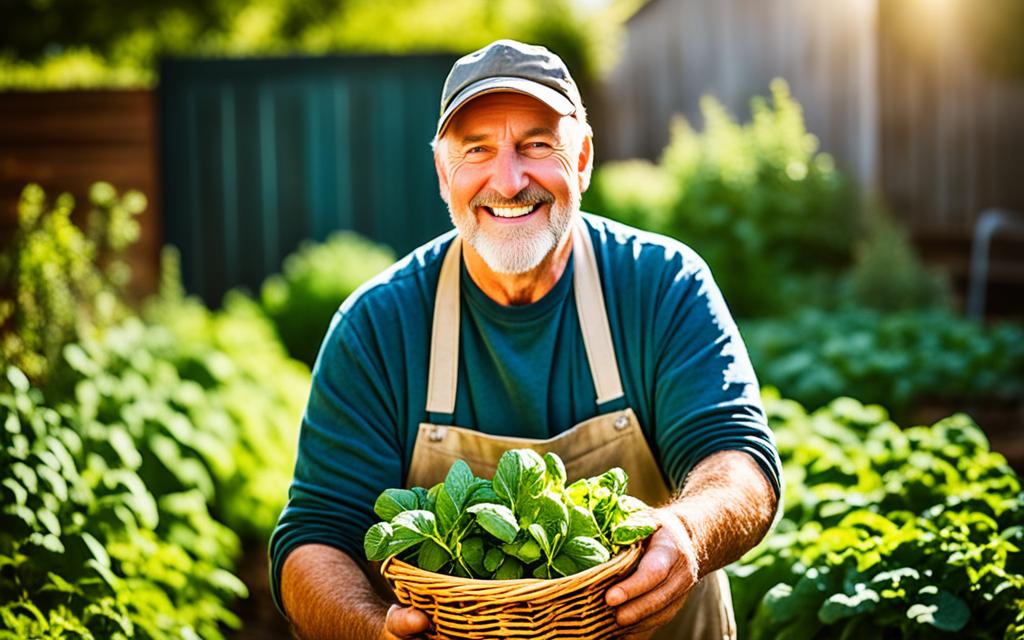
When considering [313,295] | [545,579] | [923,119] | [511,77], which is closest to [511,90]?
[511,77]

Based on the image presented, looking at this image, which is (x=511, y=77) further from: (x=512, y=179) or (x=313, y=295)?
(x=313, y=295)

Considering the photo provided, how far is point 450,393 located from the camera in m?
2.54

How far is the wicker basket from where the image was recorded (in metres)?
1.90

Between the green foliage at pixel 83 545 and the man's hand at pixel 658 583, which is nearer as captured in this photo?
the man's hand at pixel 658 583

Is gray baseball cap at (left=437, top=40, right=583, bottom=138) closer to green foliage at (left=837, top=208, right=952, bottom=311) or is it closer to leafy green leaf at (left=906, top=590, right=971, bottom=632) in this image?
leafy green leaf at (left=906, top=590, right=971, bottom=632)

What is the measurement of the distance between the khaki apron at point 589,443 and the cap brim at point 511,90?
390 mm

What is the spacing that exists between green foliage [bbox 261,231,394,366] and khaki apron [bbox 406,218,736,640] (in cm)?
401

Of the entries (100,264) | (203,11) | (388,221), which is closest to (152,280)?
(100,264)

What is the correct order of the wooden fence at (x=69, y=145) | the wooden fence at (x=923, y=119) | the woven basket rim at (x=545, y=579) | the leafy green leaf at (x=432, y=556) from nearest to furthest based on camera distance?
the woven basket rim at (x=545, y=579) < the leafy green leaf at (x=432, y=556) < the wooden fence at (x=923, y=119) < the wooden fence at (x=69, y=145)

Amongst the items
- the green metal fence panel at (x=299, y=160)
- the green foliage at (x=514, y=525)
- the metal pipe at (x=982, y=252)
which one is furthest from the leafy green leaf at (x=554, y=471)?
the green metal fence panel at (x=299, y=160)

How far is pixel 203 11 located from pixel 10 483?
16.2 meters

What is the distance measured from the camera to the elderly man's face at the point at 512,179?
2.45 m

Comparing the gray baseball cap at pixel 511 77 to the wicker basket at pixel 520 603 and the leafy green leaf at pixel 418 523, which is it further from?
the wicker basket at pixel 520 603

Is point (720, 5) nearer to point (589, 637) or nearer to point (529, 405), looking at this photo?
point (529, 405)
